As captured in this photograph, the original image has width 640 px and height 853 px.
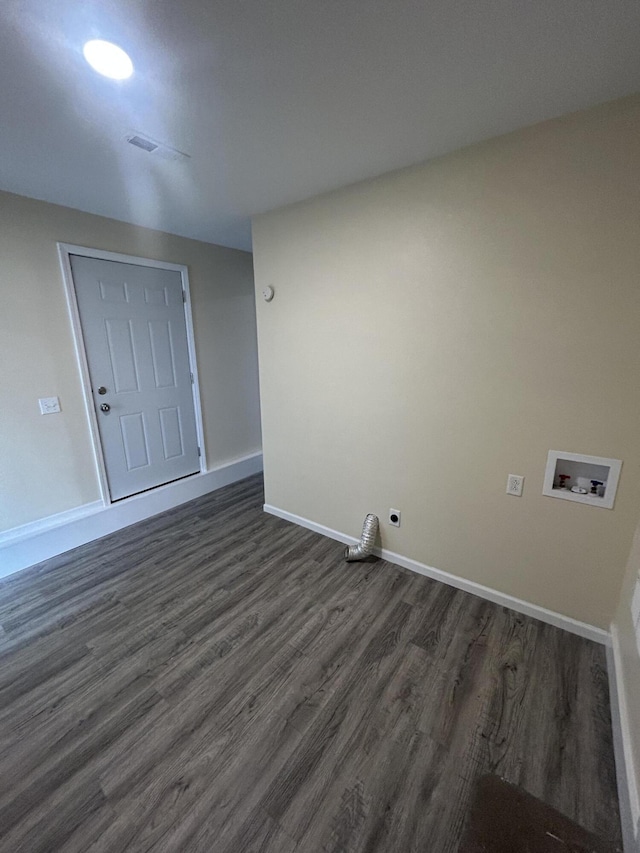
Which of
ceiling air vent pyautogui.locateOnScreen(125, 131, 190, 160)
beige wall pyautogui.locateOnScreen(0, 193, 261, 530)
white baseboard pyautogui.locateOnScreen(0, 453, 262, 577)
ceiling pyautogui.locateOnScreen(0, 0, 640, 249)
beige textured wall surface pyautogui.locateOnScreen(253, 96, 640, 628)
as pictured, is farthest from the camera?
white baseboard pyautogui.locateOnScreen(0, 453, 262, 577)

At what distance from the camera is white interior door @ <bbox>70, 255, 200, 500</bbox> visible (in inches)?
109

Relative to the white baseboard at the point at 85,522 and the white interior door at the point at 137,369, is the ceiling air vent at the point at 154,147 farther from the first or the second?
the white baseboard at the point at 85,522

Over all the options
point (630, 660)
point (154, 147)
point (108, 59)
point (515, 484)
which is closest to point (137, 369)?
point (154, 147)

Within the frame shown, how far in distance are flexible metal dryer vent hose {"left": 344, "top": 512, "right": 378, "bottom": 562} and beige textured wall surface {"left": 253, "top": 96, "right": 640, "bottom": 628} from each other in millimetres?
88

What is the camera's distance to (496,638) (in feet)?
5.90

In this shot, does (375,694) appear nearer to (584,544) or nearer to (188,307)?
(584,544)

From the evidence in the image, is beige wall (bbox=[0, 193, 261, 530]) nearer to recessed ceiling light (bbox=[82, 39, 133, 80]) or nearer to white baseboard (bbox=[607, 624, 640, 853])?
recessed ceiling light (bbox=[82, 39, 133, 80])

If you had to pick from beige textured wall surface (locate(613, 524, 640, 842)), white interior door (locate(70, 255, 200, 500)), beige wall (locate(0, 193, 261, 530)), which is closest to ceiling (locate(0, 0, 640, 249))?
beige wall (locate(0, 193, 261, 530))

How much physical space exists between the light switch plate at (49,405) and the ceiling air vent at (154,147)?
1804 mm

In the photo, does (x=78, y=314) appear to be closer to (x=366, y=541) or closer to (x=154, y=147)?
(x=154, y=147)

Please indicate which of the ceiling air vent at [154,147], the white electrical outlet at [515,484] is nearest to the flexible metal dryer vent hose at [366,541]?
the white electrical outlet at [515,484]

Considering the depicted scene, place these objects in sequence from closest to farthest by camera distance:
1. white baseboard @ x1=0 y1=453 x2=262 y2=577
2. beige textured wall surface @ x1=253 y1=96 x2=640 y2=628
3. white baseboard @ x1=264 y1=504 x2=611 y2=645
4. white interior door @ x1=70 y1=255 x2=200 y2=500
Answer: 1. beige textured wall surface @ x1=253 y1=96 x2=640 y2=628
2. white baseboard @ x1=264 y1=504 x2=611 y2=645
3. white baseboard @ x1=0 y1=453 x2=262 y2=577
4. white interior door @ x1=70 y1=255 x2=200 y2=500

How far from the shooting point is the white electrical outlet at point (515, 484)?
6.06ft

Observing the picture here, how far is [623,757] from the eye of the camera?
1.22 meters
